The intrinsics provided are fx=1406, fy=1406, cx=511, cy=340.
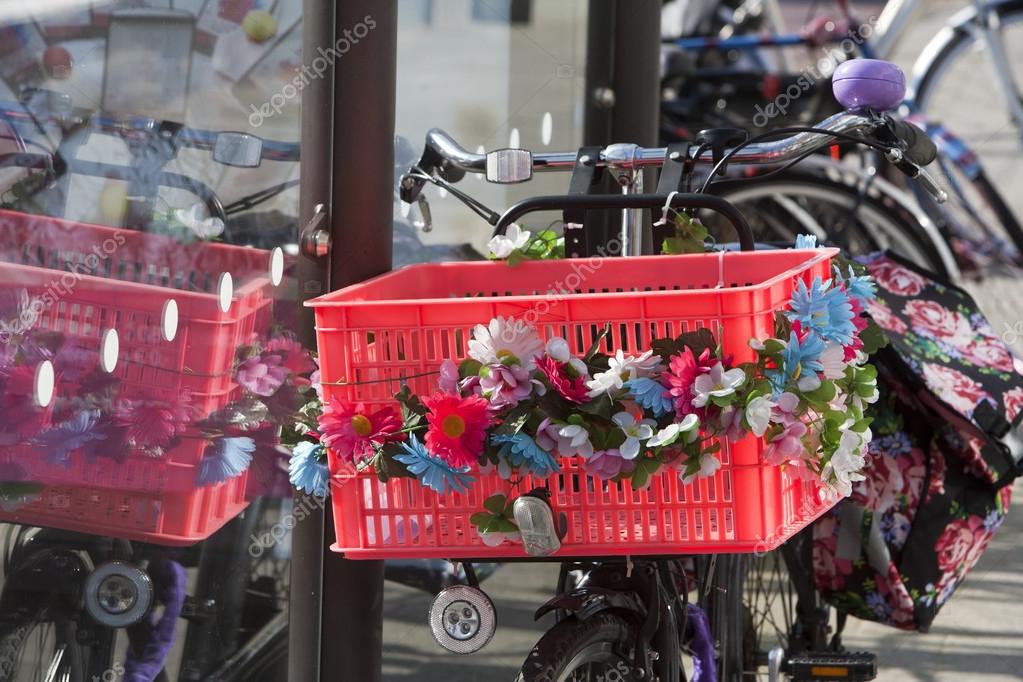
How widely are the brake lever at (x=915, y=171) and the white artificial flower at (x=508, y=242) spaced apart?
61cm

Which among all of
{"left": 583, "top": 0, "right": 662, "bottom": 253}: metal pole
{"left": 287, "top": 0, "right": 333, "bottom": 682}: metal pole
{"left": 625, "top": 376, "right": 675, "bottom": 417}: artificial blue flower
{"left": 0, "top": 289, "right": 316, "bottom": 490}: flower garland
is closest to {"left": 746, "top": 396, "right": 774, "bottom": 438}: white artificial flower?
{"left": 625, "top": 376, "right": 675, "bottom": 417}: artificial blue flower

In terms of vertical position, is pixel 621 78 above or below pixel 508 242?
above

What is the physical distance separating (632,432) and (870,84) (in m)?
0.76

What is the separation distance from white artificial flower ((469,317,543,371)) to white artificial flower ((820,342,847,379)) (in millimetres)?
Answer: 403

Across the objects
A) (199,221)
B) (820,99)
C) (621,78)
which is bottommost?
(199,221)

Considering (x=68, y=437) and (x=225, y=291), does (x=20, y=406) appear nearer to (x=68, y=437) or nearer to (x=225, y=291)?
(x=68, y=437)

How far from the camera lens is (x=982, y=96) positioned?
7.58 meters

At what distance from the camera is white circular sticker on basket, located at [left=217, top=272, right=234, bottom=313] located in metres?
2.45

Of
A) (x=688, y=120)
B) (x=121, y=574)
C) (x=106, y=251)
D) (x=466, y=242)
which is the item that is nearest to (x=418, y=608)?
(x=466, y=242)

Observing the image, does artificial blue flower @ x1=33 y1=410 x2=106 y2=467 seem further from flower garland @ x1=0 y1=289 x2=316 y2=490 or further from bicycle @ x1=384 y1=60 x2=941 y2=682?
bicycle @ x1=384 y1=60 x2=941 y2=682

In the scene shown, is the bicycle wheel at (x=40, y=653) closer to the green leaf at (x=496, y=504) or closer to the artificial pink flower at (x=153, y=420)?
the artificial pink flower at (x=153, y=420)

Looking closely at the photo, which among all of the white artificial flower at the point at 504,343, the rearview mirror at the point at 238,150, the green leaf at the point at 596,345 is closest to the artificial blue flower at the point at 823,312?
the green leaf at the point at 596,345

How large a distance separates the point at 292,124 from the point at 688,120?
3.73 m

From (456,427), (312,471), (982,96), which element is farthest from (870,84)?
(982,96)
